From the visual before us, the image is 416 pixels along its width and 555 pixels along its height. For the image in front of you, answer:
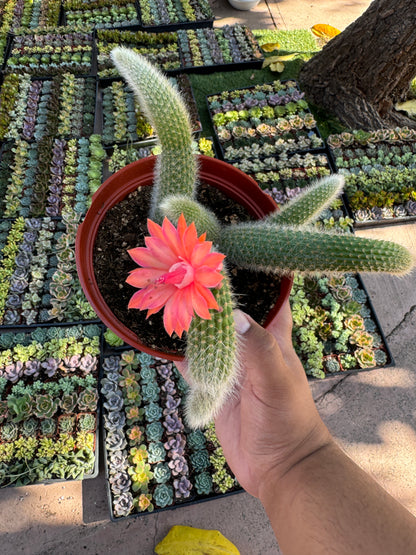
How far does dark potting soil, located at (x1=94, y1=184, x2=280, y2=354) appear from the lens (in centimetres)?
137

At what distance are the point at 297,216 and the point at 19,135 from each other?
9.69 feet

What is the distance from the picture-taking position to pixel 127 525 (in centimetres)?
225

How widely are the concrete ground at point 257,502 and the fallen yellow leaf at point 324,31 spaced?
244 cm

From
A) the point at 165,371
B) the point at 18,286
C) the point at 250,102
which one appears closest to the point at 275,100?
the point at 250,102

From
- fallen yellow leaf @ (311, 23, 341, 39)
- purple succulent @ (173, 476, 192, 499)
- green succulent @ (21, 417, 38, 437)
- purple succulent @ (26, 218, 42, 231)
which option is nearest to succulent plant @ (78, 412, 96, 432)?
green succulent @ (21, 417, 38, 437)

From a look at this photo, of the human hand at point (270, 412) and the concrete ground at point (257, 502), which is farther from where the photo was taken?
the concrete ground at point (257, 502)

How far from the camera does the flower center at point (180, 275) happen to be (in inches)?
33.5

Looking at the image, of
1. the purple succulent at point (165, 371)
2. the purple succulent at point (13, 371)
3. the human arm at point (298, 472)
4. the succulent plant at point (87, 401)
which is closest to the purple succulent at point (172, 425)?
the purple succulent at point (165, 371)

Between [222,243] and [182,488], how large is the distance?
1.66 metres

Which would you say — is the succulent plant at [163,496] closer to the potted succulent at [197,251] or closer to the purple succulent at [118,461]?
the purple succulent at [118,461]

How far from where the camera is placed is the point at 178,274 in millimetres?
853

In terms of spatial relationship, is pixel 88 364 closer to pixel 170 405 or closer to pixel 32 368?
pixel 32 368

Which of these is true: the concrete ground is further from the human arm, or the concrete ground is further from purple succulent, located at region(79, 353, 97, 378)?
the human arm

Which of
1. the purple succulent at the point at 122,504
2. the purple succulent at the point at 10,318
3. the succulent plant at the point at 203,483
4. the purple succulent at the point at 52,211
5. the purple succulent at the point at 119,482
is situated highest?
the purple succulent at the point at 52,211
